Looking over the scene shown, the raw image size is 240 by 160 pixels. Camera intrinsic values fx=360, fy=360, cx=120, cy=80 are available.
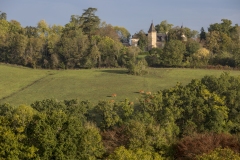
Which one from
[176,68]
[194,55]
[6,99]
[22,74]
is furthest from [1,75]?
[194,55]

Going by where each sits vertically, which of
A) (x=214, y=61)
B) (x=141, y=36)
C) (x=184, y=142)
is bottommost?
(x=184, y=142)

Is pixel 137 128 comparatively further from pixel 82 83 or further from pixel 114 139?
pixel 82 83

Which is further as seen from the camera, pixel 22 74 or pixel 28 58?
pixel 28 58

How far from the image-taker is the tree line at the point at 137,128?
26688 mm

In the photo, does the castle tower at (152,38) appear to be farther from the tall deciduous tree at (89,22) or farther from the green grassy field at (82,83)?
the green grassy field at (82,83)

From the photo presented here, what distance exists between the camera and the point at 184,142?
94.4ft

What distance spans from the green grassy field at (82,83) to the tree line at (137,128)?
12.4m

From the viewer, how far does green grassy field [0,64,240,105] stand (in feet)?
170

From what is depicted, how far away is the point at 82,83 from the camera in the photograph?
198 ft

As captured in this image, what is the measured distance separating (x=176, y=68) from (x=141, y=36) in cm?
3569

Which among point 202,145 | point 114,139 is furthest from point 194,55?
point 202,145

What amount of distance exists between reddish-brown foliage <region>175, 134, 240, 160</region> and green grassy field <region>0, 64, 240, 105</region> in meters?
19.1

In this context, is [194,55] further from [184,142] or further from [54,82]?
[184,142]

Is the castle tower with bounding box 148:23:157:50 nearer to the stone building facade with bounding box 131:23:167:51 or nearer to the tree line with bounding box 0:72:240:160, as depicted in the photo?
the stone building facade with bounding box 131:23:167:51
